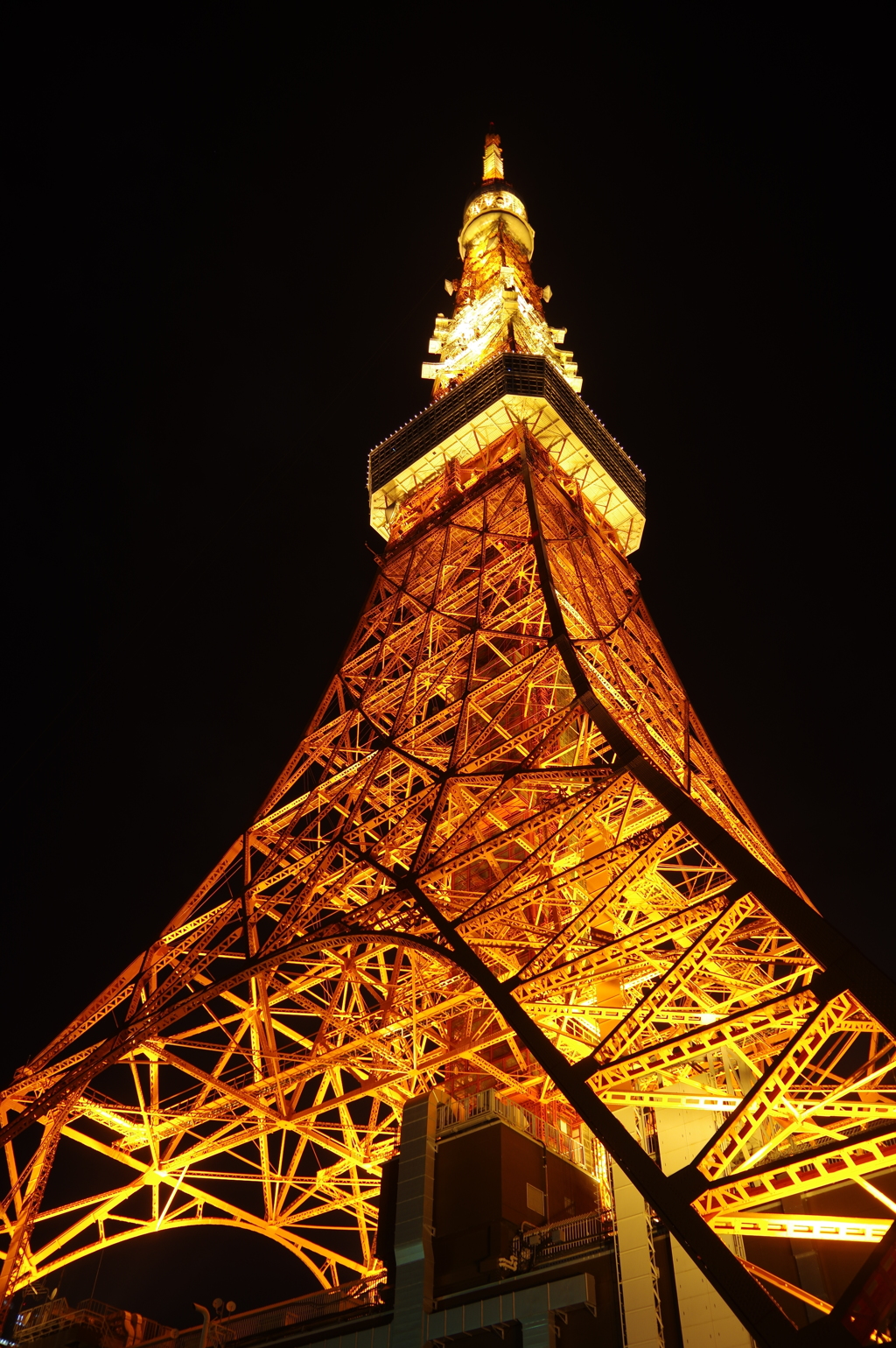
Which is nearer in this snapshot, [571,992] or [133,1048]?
[133,1048]

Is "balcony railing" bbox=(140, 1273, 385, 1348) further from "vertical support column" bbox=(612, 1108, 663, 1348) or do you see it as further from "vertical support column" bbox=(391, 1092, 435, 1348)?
"vertical support column" bbox=(612, 1108, 663, 1348)

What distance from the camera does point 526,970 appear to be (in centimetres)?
1269

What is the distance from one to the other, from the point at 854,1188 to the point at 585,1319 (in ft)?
12.7

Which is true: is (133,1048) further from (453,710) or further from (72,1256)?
(453,710)

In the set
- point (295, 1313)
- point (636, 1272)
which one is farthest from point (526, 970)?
point (295, 1313)

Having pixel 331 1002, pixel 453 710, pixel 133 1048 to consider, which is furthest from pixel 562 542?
pixel 133 1048

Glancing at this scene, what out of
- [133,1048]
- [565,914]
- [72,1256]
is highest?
[565,914]

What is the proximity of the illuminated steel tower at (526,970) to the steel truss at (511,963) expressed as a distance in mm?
65

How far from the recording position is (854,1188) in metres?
12.7

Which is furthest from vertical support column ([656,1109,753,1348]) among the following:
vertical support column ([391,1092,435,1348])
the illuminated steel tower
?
vertical support column ([391,1092,435,1348])

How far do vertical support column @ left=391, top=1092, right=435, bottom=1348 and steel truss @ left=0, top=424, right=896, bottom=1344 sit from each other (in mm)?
1049

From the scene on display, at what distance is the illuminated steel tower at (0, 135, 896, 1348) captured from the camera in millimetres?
9672

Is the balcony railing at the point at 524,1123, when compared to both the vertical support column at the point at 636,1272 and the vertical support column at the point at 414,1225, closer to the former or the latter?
the vertical support column at the point at 414,1225

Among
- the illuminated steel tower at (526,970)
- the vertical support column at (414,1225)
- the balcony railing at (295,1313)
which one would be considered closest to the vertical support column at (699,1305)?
the illuminated steel tower at (526,970)
